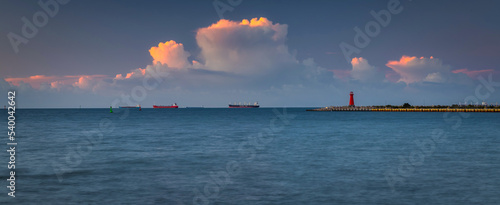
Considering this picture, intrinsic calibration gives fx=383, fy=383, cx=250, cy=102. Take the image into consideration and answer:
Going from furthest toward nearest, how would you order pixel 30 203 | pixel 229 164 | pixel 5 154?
pixel 5 154
pixel 229 164
pixel 30 203

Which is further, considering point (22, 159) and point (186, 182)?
point (22, 159)

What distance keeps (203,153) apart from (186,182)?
39.9 feet

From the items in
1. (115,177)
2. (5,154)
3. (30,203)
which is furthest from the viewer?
(5,154)

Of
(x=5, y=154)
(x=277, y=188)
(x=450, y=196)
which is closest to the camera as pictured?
(x=450, y=196)

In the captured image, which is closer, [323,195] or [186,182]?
[323,195]

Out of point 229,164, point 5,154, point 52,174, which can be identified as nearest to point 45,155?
point 5,154

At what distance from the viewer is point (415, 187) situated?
54.7 feet

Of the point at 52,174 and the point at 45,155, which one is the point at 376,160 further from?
the point at 45,155

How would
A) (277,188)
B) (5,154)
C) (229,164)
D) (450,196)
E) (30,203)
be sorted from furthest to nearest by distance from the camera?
1. (5,154)
2. (229,164)
3. (277,188)
4. (450,196)
5. (30,203)

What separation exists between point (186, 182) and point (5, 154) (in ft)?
58.6

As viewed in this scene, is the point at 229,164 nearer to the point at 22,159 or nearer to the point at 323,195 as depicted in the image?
the point at 323,195

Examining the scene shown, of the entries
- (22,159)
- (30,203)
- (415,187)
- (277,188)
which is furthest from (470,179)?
(22,159)

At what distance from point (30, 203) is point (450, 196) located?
15977 millimetres

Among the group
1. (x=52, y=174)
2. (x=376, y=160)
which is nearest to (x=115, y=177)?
(x=52, y=174)
